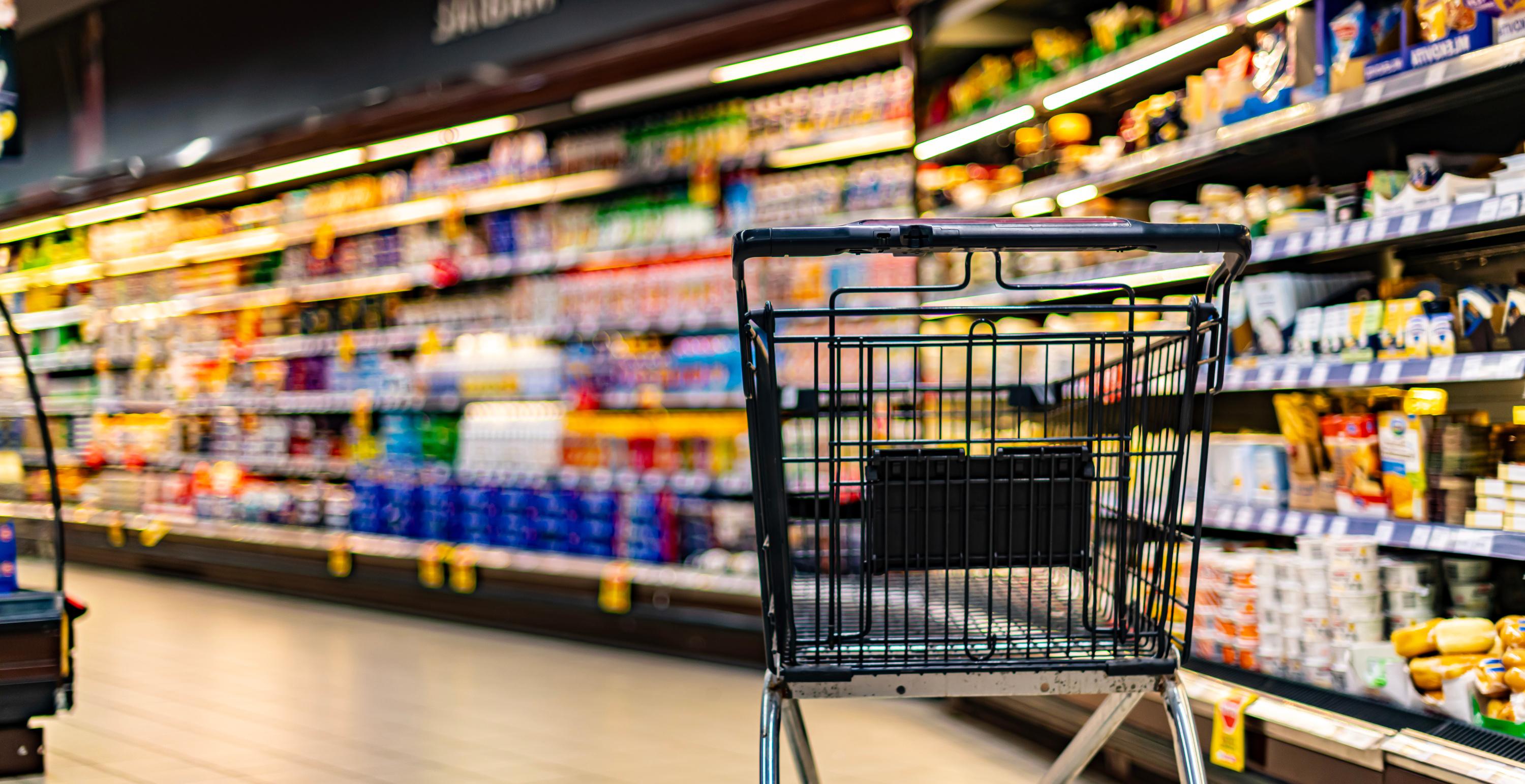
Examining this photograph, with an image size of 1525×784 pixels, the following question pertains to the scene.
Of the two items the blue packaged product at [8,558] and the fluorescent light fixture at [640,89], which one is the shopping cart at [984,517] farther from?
the fluorescent light fixture at [640,89]

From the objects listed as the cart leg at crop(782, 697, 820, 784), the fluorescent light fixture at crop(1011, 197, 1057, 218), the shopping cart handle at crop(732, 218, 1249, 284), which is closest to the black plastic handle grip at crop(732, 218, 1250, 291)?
the shopping cart handle at crop(732, 218, 1249, 284)

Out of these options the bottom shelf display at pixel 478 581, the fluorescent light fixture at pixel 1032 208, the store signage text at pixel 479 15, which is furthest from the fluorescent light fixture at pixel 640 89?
the bottom shelf display at pixel 478 581

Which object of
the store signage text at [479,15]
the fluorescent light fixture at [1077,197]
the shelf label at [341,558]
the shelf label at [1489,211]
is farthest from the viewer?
the shelf label at [341,558]

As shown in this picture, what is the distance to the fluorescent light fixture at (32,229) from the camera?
8.52 meters

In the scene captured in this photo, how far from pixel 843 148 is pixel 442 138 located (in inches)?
87.3

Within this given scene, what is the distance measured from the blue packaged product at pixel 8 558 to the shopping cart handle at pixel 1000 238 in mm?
2671

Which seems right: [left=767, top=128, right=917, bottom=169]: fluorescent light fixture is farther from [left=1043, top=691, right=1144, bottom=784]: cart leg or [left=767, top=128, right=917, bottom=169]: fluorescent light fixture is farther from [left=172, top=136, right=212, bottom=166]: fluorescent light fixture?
[left=172, top=136, right=212, bottom=166]: fluorescent light fixture

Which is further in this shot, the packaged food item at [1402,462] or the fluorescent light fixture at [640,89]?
the fluorescent light fixture at [640,89]

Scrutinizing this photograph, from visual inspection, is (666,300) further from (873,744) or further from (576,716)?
(873,744)

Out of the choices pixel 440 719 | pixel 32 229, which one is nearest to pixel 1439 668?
pixel 440 719

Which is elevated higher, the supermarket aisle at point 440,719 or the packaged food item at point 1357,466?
the packaged food item at point 1357,466


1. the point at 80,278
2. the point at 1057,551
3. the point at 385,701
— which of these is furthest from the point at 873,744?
the point at 80,278

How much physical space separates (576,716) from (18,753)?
59.8 inches

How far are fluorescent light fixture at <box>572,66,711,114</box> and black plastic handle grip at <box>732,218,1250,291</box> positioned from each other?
3.63 meters
